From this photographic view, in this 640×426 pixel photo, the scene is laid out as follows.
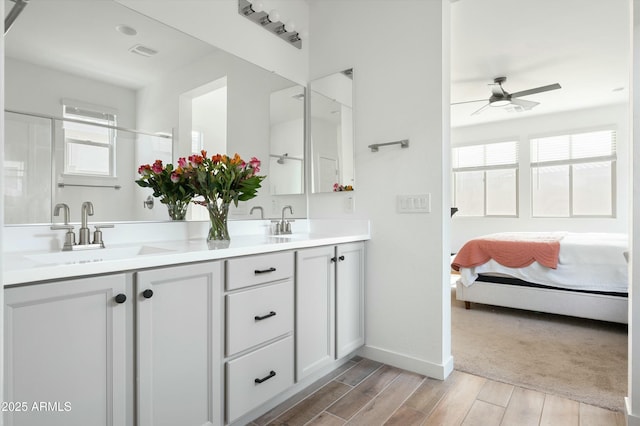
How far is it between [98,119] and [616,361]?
11.2 ft

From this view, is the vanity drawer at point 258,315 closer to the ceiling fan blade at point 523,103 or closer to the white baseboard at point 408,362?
the white baseboard at point 408,362

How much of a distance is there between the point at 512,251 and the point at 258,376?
9.33 feet

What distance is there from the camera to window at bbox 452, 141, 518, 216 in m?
6.36

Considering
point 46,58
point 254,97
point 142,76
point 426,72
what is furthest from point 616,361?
point 46,58

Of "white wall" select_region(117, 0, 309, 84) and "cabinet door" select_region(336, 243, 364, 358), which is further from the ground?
"white wall" select_region(117, 0, 309, 84)

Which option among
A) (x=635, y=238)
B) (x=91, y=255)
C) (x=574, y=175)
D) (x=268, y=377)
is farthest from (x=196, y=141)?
(x=574, y=175)

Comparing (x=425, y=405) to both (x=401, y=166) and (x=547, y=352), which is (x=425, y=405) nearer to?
(x=547, y=352)

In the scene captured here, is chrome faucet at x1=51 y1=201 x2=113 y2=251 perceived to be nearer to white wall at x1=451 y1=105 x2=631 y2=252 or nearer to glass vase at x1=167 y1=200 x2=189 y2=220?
glass vase at x1=167 y1=200 x2=189 y2=220

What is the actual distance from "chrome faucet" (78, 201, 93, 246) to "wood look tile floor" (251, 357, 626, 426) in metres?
1.14

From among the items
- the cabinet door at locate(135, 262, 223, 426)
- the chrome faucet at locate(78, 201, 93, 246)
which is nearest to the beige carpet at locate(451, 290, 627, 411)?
the cabinet door at locate(135, 262, 223, 426)

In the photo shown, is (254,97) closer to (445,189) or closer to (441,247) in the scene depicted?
(445,189)

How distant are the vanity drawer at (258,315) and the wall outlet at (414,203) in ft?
2.97

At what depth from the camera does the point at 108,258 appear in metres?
1.38

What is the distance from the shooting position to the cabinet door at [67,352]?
0.96 metres
